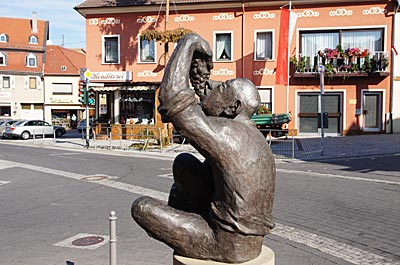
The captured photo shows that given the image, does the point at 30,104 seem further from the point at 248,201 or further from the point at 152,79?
the point at 248,201

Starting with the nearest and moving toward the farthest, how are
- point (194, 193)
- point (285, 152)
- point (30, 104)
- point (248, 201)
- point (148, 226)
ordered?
point (248, 201), point (148, 226), point (194, 193), point (285, 152), point (30, 104)

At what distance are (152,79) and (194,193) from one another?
2359 centimetres

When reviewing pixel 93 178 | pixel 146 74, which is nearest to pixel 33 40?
pixel 146 74

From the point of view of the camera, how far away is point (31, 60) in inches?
1946

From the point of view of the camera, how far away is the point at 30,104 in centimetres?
4741

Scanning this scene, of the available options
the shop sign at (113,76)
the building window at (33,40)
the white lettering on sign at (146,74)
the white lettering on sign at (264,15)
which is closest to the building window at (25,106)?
the building window at (33,40)

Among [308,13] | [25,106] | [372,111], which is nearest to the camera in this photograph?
[372,111]

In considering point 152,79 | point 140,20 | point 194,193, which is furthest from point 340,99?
point 194,193

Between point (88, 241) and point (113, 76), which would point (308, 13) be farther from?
point (88, 241)

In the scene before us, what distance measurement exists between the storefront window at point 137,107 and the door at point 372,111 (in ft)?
41.7

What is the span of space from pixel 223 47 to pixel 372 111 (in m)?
9.62

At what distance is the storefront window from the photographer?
25.9 m

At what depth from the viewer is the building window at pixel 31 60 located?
49.0 meters

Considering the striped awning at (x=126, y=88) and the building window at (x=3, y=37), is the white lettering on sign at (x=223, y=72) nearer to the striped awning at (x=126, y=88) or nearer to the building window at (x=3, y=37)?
the striped awning at (x=126, y=88)
